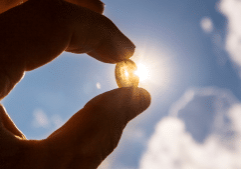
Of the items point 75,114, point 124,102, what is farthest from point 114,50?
point 75,114

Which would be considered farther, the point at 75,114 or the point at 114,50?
the point at 114,50

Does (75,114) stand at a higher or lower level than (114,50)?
lower

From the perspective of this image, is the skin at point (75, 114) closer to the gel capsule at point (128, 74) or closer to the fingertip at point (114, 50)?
the fingertip at point (114, 50)

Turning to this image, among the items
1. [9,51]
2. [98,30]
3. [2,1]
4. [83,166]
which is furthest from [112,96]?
[2,1]

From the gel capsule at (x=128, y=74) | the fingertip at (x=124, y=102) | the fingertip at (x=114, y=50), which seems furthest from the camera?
the gel capsule at (x=128, y=74)

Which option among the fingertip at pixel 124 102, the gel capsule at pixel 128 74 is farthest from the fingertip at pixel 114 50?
the fingertip at pixel 124 102

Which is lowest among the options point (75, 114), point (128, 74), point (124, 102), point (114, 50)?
point (75, 114)

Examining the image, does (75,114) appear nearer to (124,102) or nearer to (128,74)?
(124,102)

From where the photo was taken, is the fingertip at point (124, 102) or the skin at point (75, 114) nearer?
the skin at point (75, 114)
